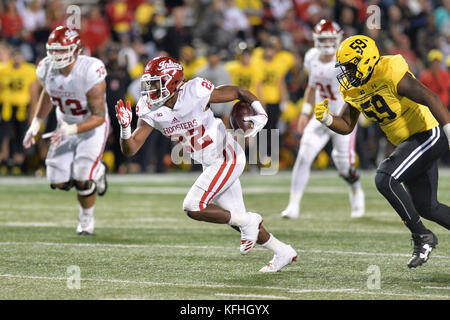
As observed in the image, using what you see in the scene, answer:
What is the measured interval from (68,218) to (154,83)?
389 centimetres

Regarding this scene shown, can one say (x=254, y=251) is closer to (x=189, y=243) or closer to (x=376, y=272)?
(x=189, y=243)

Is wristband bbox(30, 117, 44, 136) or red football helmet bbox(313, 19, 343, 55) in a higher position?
red football helmet bbox(313, 19, 343, 55)

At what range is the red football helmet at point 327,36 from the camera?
9852mm

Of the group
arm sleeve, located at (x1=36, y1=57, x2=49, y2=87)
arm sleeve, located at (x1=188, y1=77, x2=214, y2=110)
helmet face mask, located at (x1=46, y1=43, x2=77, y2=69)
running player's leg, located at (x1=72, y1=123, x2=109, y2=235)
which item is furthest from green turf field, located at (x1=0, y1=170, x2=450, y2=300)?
helmet face mask, located at (x1=46, y1=43, x2=77, y2=69)

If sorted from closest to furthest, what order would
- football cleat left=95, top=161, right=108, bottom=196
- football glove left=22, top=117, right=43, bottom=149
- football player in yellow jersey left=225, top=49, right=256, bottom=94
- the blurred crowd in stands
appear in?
1. football glove left=22, top=117, right=43, bottom=149
2. football cleat left=95, top=161, right=108, bottom=196
3. football player in yellow jersey left=225, top=49, right=256, bottom=94
4. the blurred crowd in stands

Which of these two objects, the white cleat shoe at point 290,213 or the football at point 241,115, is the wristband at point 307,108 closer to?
the white cleat shoe at point 290,213

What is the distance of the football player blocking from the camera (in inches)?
246

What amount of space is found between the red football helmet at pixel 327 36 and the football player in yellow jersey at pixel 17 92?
5.87 metres

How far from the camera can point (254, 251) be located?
7445mm

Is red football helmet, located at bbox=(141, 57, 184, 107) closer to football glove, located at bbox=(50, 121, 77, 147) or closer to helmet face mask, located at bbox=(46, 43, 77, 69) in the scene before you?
football glove, located at bbox=(50, 121, 77, 147)

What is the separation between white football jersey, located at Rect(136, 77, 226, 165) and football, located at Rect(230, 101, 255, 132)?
18cm

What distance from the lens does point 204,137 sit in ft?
21.2

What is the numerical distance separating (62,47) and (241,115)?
253 cm
